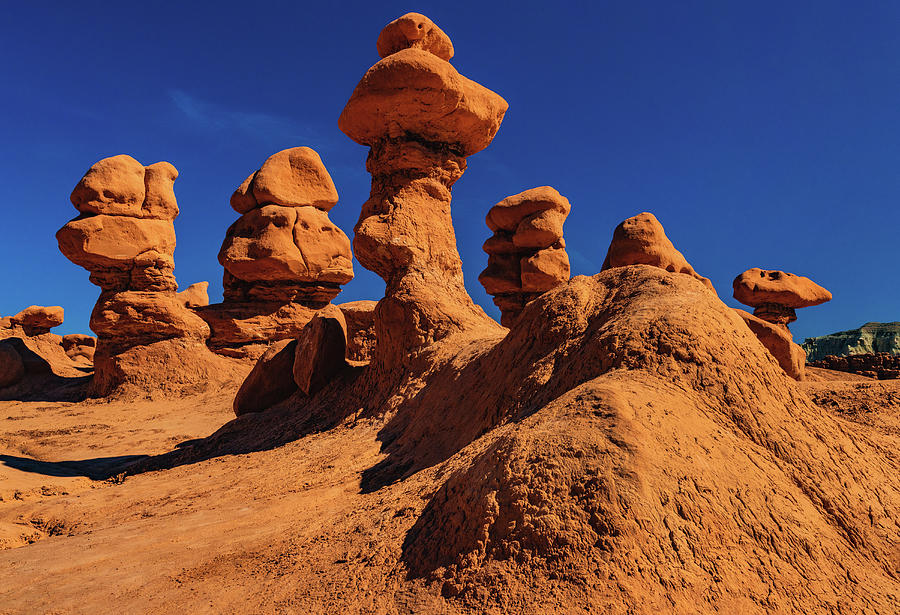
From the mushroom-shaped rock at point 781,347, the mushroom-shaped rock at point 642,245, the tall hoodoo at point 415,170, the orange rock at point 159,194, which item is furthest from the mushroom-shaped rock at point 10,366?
the mushroom-shaped rock at point 781,347

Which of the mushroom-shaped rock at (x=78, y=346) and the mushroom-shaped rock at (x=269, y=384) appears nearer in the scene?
the mushroom-shaped rock at (x=269, y=384)

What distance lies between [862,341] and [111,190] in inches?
1448

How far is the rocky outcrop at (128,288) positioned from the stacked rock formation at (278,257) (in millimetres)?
820

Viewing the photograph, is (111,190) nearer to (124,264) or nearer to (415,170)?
(124,264)

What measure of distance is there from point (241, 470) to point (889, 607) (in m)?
4.52

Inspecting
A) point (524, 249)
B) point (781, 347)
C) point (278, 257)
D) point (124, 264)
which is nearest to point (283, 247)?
point (278, 257)

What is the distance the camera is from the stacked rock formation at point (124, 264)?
1105 centimetres

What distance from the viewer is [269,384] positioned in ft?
24.8

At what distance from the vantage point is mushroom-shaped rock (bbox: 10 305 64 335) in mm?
15328

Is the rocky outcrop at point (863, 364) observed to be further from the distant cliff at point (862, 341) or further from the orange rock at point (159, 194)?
the distant cliff at point (862, 341)

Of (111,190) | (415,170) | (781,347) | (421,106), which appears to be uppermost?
(111,190)

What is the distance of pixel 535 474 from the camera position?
1962mm

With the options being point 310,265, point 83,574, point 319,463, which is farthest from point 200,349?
point 83,574

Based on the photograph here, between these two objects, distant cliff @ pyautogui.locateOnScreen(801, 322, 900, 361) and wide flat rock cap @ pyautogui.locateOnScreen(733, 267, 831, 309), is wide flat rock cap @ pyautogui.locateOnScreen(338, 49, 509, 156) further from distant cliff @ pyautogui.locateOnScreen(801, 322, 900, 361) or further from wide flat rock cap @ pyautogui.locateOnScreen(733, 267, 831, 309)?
distant cliff @ pyautogui.locateOnScreen(801, 322, 900, 361)
